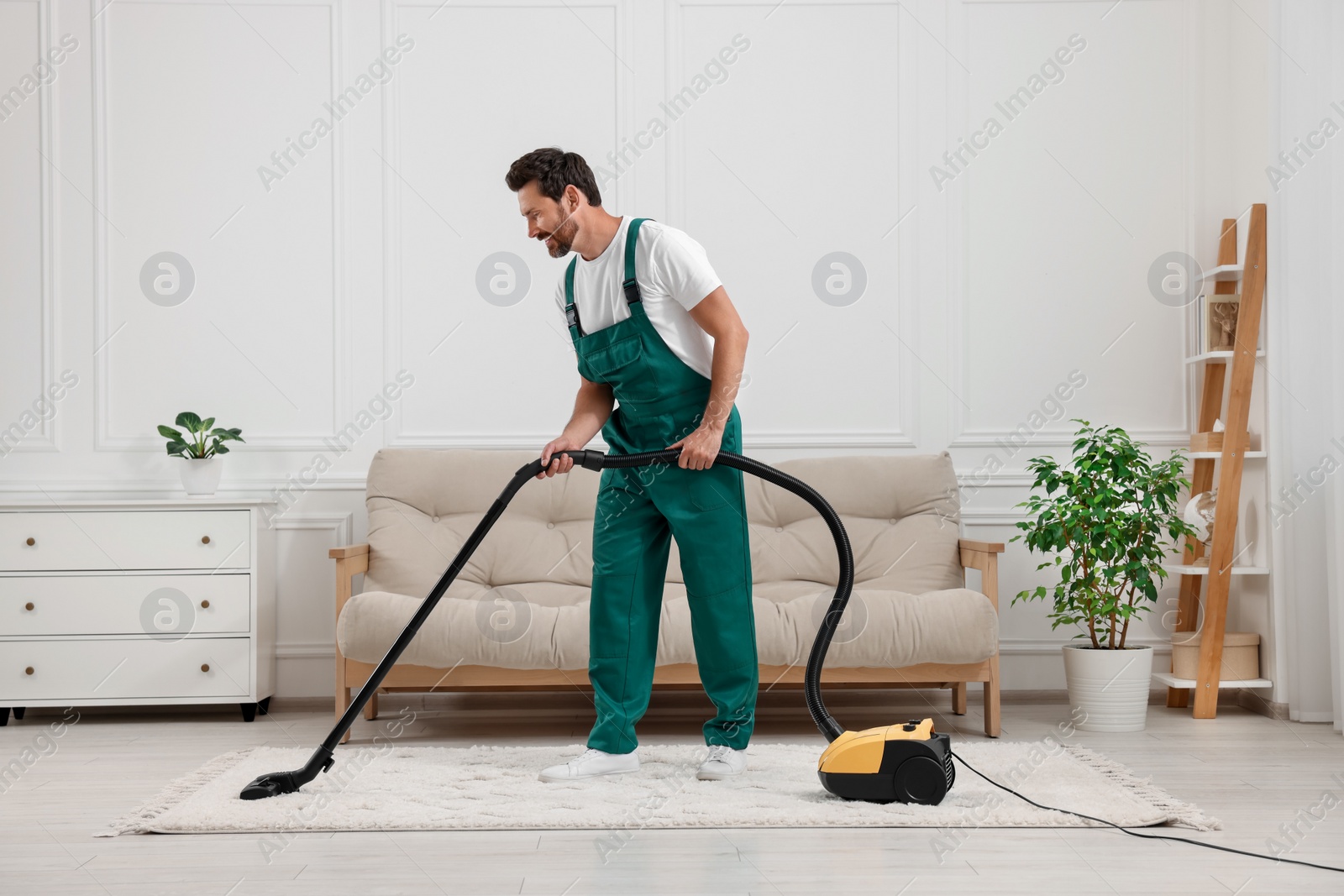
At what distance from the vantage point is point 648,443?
232 centimetres

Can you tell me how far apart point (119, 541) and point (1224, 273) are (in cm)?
377

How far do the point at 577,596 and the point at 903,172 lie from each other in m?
1.93

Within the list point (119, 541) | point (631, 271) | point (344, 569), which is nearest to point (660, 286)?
point (631, 271)

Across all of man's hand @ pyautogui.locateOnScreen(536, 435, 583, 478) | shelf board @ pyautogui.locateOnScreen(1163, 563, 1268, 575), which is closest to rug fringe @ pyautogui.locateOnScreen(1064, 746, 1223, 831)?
shelf board @ pyautogui.locateOnScreen(1163, 563, 1268, 575)

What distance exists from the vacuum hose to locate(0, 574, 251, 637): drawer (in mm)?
1111

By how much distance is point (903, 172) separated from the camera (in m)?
3.66

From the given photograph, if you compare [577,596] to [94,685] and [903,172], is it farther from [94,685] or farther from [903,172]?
[903,172]

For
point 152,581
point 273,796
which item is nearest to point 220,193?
point 152,581

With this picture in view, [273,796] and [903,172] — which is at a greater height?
[903,172]

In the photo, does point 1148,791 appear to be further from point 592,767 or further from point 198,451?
point 198,451

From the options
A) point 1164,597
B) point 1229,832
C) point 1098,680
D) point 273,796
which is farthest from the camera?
point 1164,597

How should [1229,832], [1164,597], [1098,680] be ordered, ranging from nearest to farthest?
[1229,832] < [1098,680] < [1164,597]

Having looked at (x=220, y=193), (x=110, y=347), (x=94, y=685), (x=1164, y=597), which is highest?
(x=220, y=193)

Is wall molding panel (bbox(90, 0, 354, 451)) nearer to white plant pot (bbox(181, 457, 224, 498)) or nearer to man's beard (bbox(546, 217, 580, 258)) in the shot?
white plant pot (bbox(181, 457, 224, 498))
